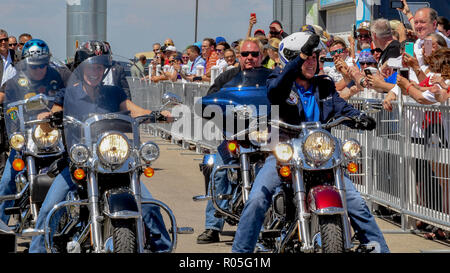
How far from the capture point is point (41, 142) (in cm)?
771

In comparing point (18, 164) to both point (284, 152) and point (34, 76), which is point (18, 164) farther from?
point (284, 152)

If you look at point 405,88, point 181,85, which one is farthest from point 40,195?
point 181,85

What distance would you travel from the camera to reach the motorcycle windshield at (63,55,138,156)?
5.89 m

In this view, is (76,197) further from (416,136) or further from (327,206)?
(416,136)

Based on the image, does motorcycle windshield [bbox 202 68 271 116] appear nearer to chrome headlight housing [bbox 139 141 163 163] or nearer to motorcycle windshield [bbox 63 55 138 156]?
motorcycle windshield [bbox 63 55 138 156]

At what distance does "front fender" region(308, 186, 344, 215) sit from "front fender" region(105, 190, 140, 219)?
1130mm

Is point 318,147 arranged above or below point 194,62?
A: below

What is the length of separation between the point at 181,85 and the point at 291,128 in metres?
11.7

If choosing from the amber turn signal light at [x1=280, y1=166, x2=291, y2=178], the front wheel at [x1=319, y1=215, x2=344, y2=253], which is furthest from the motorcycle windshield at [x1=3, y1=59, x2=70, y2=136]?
the front wheel at [x1=319, y1=215, x2=344, y2=253]

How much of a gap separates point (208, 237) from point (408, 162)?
217 centimetres

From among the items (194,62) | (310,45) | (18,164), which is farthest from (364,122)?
(194,62)

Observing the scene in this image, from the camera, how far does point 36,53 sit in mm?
7562

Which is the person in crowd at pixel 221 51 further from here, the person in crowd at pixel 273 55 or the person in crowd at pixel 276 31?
the person in crowd at pixel 273 55

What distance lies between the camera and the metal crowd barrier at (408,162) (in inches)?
318
